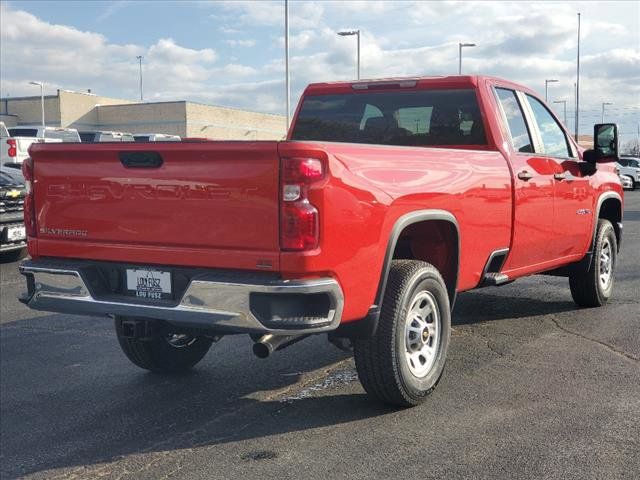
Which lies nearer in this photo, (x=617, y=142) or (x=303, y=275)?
(x=303, y=275)

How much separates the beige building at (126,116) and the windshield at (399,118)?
5263 centimetres

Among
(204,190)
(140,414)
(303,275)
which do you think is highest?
(204,190)

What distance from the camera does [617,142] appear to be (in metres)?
6.43

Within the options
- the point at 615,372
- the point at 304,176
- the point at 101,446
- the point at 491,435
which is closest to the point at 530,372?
the point at 615,372

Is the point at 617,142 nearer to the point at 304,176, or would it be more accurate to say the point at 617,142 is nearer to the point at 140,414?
the point at 304,176

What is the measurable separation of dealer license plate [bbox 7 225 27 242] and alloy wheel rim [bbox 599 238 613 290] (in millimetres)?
7377

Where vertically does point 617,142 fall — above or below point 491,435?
above

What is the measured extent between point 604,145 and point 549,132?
Result: 650mm

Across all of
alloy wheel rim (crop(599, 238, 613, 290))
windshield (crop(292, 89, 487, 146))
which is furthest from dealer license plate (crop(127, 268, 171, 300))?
alloy wheel rim (crop(599, 238, 613, 290))

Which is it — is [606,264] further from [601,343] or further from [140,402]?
[140,402]

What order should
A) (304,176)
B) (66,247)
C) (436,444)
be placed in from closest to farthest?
(304,176), (436,444), (66,247)

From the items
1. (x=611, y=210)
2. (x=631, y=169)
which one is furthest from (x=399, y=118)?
(x=631, y=169)

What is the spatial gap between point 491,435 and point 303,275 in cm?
134

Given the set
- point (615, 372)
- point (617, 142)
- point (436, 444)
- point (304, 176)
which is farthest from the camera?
point (617, 142)
